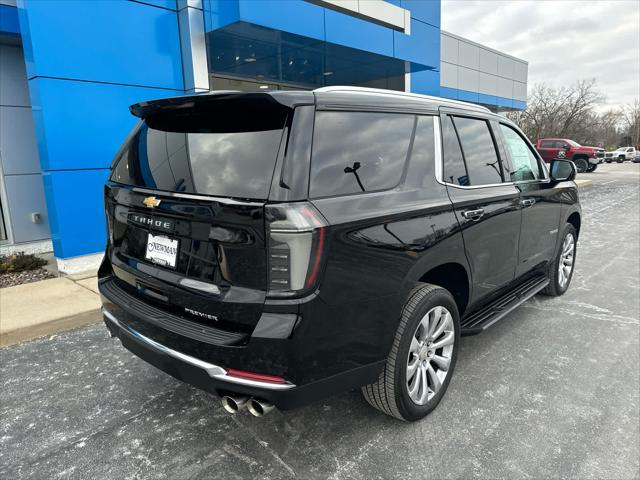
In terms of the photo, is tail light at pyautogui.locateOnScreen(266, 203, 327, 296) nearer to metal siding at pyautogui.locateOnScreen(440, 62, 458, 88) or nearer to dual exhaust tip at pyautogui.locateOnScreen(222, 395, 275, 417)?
dual exhaust tip at pyautogui.locateOnScreen(222, 395, 275, 417)

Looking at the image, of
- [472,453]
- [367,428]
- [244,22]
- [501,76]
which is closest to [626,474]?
[472,453]

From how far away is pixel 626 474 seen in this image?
2.31 m

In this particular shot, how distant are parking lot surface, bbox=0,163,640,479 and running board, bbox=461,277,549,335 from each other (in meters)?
0.41

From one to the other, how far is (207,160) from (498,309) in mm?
2552

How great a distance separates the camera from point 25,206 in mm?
7500

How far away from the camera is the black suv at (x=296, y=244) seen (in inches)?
79.6

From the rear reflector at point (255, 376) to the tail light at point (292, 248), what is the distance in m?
0.39

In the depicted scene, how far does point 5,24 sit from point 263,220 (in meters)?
6.93

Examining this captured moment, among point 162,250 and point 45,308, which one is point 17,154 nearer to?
point 45,308

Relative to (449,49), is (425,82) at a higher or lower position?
lower

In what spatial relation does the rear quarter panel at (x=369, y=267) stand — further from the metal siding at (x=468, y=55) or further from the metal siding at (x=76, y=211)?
the metal siding at (x=468, y=55)

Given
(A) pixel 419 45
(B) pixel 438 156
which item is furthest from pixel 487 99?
(B) pixel 438 156

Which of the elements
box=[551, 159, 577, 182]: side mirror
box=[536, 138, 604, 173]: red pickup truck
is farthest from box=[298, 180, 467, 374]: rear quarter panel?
box=[536, 138, 604, 173]: red pickup truck

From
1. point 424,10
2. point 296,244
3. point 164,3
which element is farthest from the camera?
point 424,10
